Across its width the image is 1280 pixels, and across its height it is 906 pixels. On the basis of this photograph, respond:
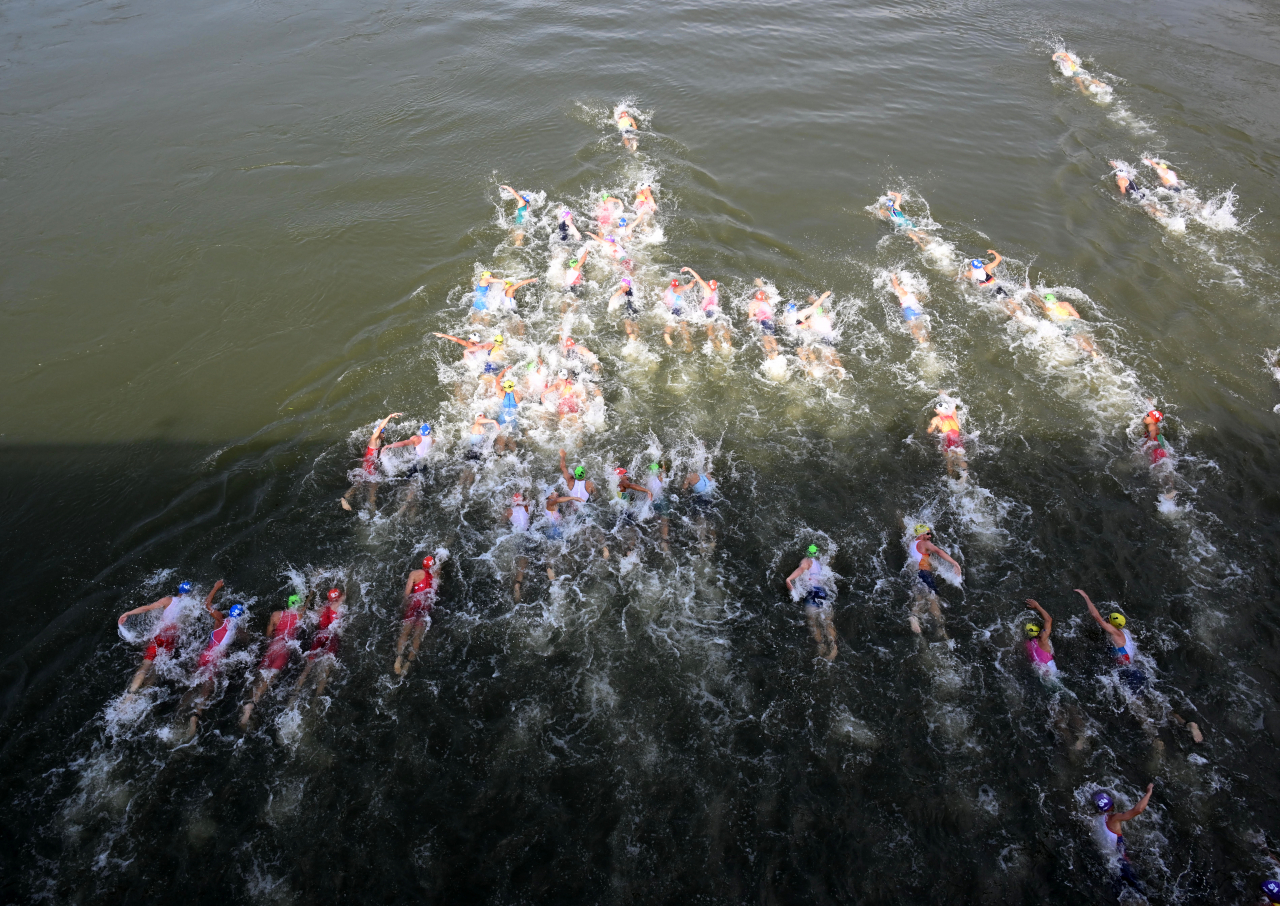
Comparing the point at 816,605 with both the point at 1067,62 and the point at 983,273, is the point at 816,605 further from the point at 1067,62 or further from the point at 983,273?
the point at 1067,62

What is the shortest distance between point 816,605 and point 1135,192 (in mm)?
20063

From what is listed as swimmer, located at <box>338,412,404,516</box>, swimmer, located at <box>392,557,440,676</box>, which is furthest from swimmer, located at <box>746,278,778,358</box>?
swimmer, located at <box>392,557,440,676</box>

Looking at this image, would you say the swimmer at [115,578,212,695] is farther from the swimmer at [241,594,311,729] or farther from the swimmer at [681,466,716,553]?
the swimmer at [681,466,716,553]

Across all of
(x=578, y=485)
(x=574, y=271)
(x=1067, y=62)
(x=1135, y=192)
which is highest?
(x=1067, y=62)

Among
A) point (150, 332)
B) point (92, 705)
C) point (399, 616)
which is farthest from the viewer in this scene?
point (150, 332)

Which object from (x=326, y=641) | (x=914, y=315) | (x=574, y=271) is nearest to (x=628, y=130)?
(x=574, y=271)

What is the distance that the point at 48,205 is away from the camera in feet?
72.7

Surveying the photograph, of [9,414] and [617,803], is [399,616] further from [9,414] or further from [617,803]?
[9,414]

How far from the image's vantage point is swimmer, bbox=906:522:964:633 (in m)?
11.9

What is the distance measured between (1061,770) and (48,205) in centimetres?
3210

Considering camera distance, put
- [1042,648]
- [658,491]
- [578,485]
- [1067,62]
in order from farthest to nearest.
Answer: [1067,62]
[658,491]
[578,485]
[1042,648]

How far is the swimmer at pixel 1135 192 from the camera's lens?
21.2m

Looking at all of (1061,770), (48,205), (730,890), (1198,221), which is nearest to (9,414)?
(48,205)

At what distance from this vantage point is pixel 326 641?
11.4 meters
